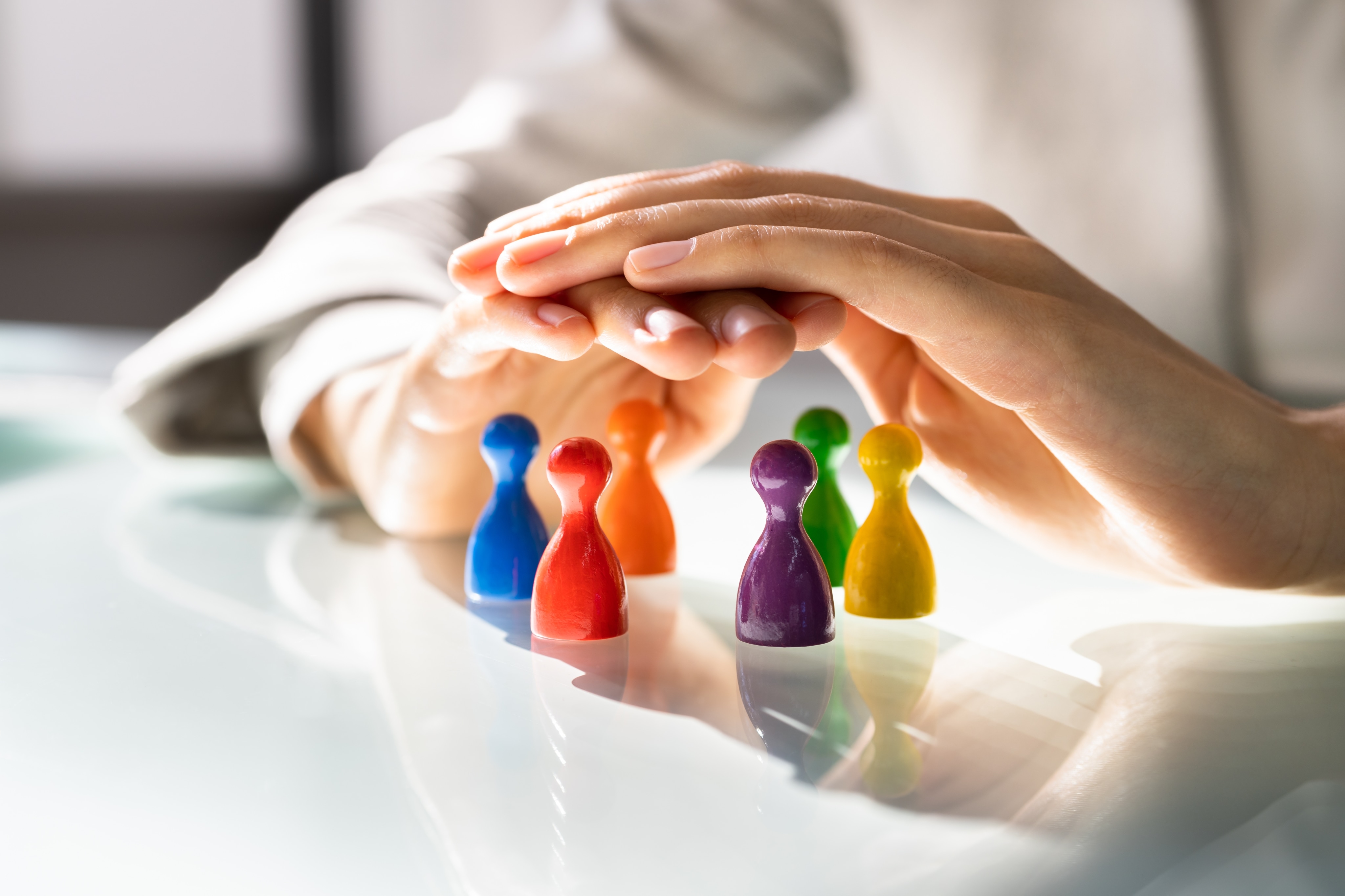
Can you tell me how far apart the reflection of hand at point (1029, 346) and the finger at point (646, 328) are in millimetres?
12

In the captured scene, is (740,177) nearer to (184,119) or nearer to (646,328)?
(646,328)

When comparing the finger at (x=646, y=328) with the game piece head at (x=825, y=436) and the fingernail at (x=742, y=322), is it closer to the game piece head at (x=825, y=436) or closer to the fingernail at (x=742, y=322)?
the fingernail at (x=742, y=322)

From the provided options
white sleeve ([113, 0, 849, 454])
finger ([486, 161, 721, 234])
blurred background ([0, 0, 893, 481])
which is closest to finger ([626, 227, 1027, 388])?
finger ([486, 161, 721, 234])

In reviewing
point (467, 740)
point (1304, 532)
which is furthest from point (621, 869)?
point (1304, 532)

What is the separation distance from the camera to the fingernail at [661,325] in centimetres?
59

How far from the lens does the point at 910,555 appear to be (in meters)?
0.80

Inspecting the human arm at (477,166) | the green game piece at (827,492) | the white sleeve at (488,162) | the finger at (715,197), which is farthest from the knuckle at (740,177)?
the white sleeve at (488,162)

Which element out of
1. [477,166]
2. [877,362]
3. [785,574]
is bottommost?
[785,574]

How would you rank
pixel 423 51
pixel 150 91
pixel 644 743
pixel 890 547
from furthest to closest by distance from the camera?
pixel 150 91 < pixel 423 51 < pixel 890 547 < pixel 644 743

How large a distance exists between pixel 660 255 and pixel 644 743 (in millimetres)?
271

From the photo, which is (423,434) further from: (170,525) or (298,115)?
(298,115)

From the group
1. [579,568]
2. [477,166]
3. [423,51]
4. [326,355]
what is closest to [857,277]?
[579,568]

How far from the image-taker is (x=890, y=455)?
0.81 meters

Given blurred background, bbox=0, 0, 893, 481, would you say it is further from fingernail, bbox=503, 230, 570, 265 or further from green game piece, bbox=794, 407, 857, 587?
fingernail, bbox=503, 230, 570, 265
